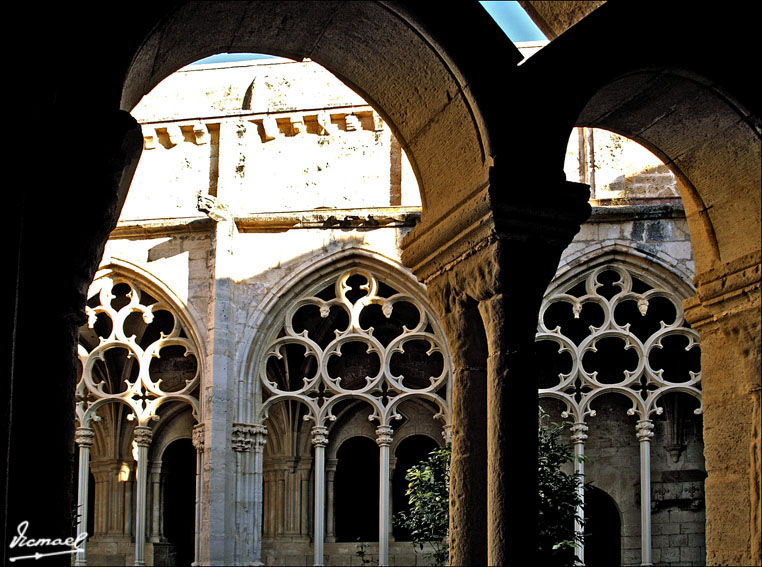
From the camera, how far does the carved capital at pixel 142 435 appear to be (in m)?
11.4

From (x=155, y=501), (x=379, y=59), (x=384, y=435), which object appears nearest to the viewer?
(x=379, y=59)

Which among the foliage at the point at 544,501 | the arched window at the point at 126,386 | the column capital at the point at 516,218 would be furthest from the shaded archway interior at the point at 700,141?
the arched window at the point at 126,386

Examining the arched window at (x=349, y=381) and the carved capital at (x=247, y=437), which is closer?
the carved capital at (x=247, y=437)

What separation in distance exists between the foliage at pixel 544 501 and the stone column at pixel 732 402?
2.93 metres

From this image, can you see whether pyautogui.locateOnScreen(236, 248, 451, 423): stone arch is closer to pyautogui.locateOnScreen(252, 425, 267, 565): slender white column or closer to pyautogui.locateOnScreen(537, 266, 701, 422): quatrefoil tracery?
pyautogui.locateOnScreen(252, 425, 267, 565): slender white column

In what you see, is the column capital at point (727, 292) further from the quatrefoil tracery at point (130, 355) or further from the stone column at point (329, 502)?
the stone column at point (329, 502)

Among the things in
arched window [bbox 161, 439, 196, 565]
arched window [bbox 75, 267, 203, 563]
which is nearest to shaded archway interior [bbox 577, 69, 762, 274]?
arched window [bbox 75, 267, 203, 563]

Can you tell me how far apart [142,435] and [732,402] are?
7.71m

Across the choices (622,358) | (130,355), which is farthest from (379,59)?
(622,358)

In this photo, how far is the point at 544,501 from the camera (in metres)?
7.97

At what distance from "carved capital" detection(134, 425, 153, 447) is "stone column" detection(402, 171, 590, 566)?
7.55 metres

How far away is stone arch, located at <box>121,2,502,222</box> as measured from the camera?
4.13 metres

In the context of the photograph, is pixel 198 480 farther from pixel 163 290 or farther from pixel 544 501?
pixel 544 501

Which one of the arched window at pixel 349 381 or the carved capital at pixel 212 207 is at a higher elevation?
the carved capital at pixel 212 207
